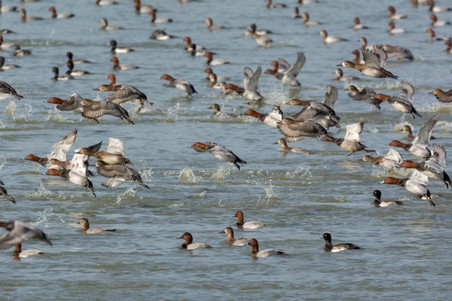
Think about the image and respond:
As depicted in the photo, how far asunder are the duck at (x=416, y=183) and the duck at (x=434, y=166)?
134 mm

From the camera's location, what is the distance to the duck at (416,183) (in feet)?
72.0

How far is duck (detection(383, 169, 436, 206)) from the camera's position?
72.0 feet

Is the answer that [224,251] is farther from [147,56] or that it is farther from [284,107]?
[147,56]

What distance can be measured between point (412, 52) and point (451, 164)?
1856 centimetres

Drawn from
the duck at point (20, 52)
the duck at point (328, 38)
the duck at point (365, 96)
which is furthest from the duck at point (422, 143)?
the duck at point (328, 38)

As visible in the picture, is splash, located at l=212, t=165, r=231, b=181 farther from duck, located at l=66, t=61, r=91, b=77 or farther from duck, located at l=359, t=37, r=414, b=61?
duck, located at l=359, t=37, r=414, b=61

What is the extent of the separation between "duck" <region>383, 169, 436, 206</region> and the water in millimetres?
232

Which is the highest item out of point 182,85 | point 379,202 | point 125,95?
point 125,95

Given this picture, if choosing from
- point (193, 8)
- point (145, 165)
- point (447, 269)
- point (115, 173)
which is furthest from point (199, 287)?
point (193, 8)

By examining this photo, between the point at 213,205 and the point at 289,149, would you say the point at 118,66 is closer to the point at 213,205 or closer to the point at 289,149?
the point at 289,149

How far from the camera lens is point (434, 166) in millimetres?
22562

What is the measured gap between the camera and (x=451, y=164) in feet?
84.2

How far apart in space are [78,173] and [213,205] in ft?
7.43

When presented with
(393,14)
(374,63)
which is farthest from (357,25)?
(374,63)
